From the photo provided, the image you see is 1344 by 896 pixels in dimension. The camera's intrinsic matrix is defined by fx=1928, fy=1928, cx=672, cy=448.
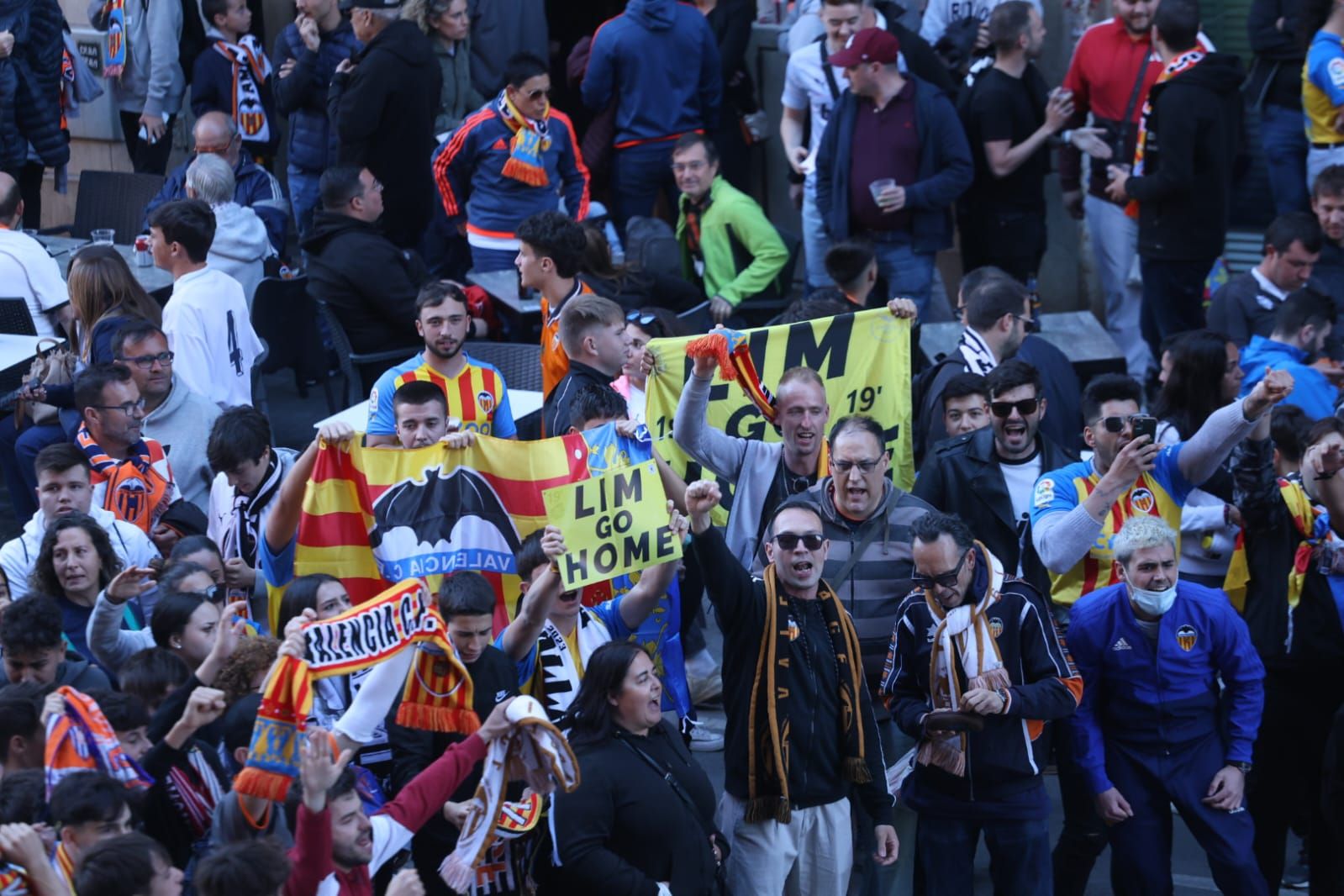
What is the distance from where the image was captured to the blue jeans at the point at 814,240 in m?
11.1

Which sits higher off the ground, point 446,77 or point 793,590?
point 446,77

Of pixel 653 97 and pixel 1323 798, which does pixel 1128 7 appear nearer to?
pixel 653 97

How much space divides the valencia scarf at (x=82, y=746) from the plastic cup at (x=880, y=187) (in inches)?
240

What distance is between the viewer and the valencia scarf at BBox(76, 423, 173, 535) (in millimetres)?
7422

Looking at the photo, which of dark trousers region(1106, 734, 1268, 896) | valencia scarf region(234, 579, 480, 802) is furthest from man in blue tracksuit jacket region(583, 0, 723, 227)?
valencia scarf region(234, 579, 480, 802)

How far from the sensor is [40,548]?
22.2ft

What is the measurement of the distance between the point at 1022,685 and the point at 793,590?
2.69ft

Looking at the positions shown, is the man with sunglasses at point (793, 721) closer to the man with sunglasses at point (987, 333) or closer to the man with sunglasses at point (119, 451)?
the man with sunglasses at point (987, 333)

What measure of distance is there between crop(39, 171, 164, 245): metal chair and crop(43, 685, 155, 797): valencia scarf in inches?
307

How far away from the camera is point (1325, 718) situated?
23.5 feet

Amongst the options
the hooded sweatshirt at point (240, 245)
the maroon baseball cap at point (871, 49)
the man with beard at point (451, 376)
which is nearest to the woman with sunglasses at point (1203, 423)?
the man with beard at point (451, 376)

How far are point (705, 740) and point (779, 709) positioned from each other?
2.19 metres

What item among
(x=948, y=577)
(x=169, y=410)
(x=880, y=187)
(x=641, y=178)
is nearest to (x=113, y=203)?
(x=641, y=178)

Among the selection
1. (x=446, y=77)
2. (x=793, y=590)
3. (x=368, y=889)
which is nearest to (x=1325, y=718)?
(x=793, y=590)
